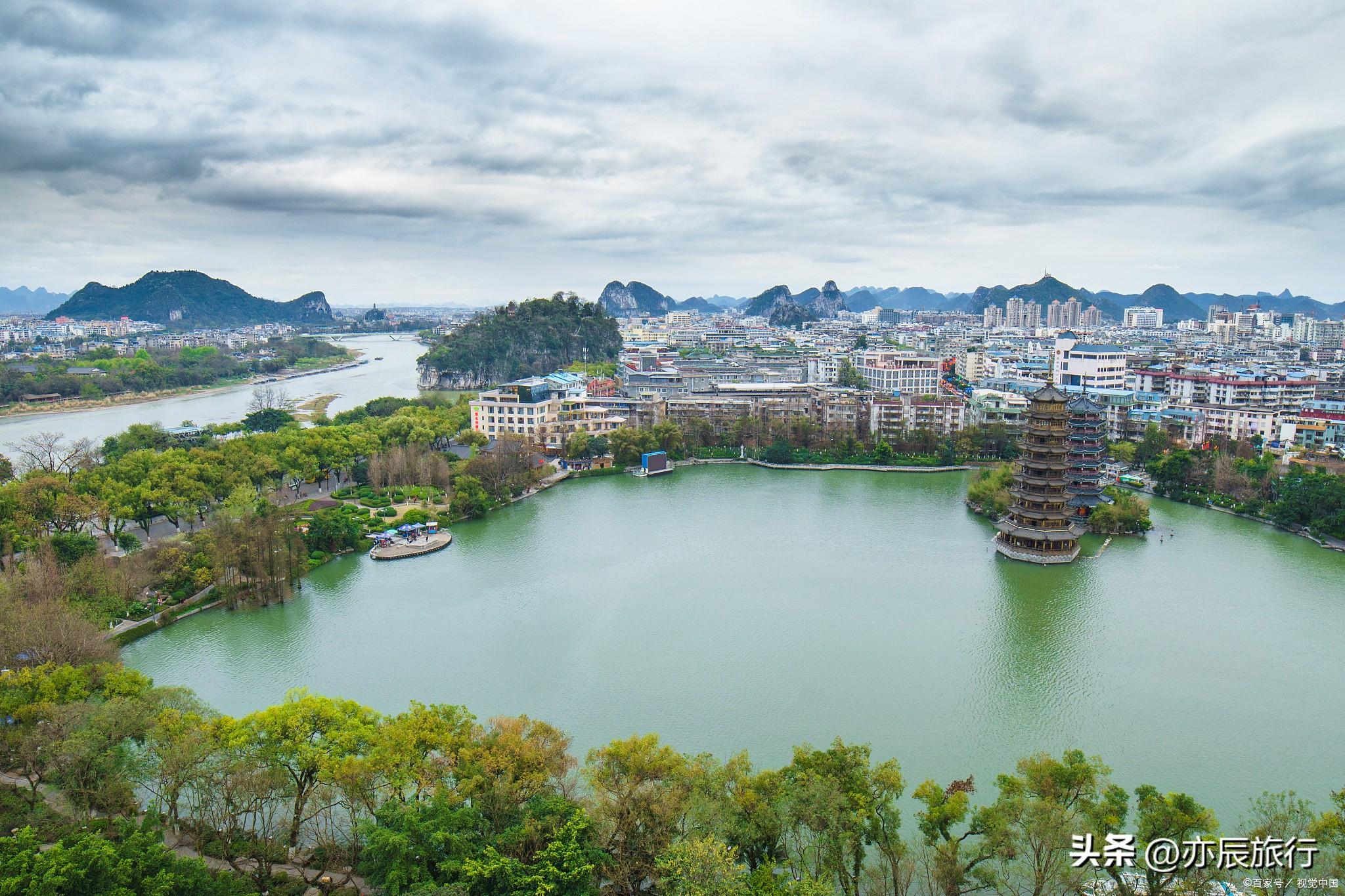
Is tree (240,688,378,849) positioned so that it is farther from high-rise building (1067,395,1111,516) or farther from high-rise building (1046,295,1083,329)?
high-rise building (1046,295,1083,329)

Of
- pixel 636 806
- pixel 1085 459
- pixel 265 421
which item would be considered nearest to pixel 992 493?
pixel 1085 459

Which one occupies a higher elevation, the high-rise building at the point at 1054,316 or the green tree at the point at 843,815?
the high-rise building at the point at 1054,316

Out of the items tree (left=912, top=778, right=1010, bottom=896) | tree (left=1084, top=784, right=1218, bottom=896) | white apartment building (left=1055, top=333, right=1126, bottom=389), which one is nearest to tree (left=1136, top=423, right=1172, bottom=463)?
white apartment building (left=1055, top=333, right=1126, bottom=389)

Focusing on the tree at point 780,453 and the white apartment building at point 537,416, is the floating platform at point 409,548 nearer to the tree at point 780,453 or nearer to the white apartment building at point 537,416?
the white apartment building at point 537,416

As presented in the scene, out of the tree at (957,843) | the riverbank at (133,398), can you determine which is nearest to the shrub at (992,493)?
the tree at (957,843)

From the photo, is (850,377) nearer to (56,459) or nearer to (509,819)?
(56,459)

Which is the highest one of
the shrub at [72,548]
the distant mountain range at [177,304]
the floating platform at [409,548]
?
the distant mountain range at [177,304]

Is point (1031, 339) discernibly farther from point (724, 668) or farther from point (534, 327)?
point (724, 668)

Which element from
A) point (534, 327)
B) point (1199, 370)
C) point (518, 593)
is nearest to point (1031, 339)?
point (1199, 370)
